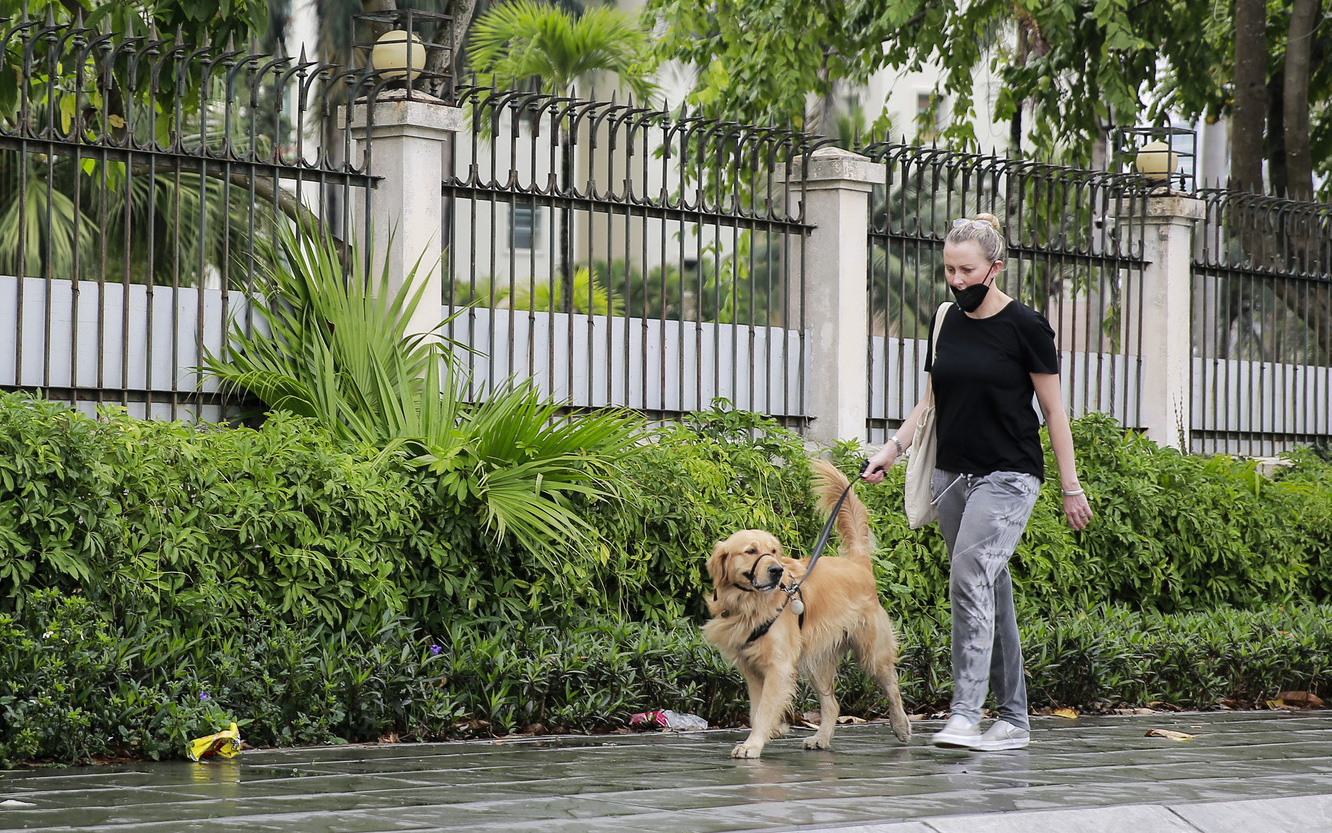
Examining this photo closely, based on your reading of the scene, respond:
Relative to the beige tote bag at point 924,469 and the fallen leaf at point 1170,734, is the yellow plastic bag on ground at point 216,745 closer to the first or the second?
the beige tote bag at point 924,469

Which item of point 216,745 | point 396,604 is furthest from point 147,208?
point 216,745

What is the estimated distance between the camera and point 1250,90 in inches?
592

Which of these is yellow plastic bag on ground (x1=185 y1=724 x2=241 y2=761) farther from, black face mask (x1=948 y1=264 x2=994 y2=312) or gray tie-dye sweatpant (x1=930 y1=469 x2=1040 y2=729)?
black face mask (x1=948 y1=264 x2=994 y2=312)

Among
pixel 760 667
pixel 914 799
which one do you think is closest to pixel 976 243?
pixel 760 667

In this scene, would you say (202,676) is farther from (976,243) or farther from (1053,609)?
(1053,609)

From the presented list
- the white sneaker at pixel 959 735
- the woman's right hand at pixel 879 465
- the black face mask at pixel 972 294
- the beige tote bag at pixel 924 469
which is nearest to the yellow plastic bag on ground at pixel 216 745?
the woman's right hand at pixel 879 465

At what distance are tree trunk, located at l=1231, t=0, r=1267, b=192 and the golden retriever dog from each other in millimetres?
10218

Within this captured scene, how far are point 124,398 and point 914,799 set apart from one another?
16.1 ft

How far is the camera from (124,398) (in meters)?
7.89

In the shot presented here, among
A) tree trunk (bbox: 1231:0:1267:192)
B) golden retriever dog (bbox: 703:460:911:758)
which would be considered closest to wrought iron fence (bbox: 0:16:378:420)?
golden retriever dog (bbox: 703:460:911:758)

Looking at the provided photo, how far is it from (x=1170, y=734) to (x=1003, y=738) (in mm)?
1140

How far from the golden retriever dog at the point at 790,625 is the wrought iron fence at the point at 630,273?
3.08m

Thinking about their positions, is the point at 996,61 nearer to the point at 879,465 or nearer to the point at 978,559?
the point at 879,465

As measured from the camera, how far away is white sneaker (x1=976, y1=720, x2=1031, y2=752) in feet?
19.9
